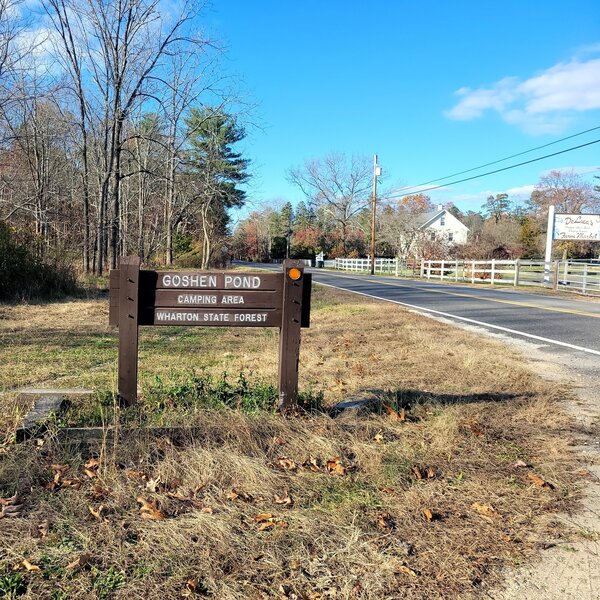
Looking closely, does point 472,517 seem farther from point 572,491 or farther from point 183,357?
point 183,357

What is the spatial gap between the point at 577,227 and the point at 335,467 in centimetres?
2698

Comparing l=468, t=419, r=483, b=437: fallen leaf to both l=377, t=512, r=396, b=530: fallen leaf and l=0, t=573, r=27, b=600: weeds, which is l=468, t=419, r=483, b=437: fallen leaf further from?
l=0, t=573, r=27, b=600: weeds

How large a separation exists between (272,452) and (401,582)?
1.57 metres

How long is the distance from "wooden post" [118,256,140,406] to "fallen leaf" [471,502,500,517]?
9.75ft

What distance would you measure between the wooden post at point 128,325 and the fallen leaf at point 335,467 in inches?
77.6

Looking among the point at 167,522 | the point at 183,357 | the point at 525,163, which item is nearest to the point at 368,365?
the point at 183,357

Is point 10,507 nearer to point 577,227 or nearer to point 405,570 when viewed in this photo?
point 405,570

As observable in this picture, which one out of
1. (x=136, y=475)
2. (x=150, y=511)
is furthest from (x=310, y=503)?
(x=136, y=475)

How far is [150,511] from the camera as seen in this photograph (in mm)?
2914

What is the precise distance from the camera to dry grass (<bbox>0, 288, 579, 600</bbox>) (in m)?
2.37

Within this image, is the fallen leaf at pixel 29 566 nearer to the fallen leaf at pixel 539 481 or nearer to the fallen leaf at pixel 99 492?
the fallen leaf at pixel 99 492

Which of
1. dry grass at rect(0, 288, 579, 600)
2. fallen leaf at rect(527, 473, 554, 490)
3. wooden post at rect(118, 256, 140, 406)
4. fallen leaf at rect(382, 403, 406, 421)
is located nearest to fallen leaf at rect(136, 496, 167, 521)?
dry grass at rect(0, 288, 579, 600)

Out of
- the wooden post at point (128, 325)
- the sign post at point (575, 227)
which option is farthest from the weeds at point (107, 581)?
the sign post at point (575, 227)

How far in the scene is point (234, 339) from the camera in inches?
365
